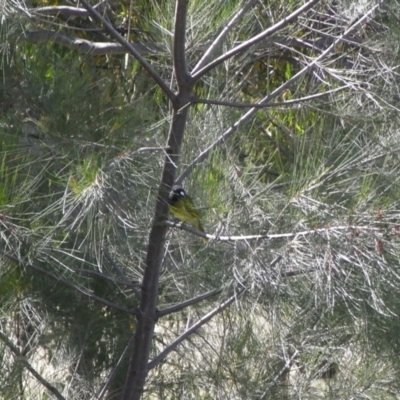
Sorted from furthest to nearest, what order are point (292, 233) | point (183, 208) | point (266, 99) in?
point (266, 99) → point (183, 208) → point (292, 233)

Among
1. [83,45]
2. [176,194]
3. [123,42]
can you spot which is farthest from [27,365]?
[83,45]

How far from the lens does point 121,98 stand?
6.75 feet

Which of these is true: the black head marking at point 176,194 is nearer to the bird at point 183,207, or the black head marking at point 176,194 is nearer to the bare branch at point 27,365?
the bird at point 183,207

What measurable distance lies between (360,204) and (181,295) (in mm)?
788

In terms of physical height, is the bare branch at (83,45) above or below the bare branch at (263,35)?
above

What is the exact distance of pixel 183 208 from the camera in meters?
1.69

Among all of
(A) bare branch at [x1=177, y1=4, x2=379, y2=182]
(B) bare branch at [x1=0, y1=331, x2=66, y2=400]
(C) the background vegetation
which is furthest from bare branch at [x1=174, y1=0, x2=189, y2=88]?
(B) bare branch at [x1=0, y1=331, x2=66, y2=400]

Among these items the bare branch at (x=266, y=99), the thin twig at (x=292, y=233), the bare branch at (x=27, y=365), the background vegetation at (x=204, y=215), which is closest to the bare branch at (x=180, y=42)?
the background vegetation at (x=204, y=215)

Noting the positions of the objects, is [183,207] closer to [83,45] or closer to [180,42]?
[180,42]

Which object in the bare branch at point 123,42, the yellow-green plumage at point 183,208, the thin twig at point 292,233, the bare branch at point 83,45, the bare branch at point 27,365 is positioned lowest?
the bare branch at point 27,365

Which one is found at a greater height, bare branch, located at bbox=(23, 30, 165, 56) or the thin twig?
bare branch, located at bbox=(23, 30, 165, 56)

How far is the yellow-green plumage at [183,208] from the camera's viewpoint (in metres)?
1.69

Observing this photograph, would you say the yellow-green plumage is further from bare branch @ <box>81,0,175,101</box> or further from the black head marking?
bare branch @ <box>81,0,175,101</box>

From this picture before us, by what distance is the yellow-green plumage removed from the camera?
1.69 m
